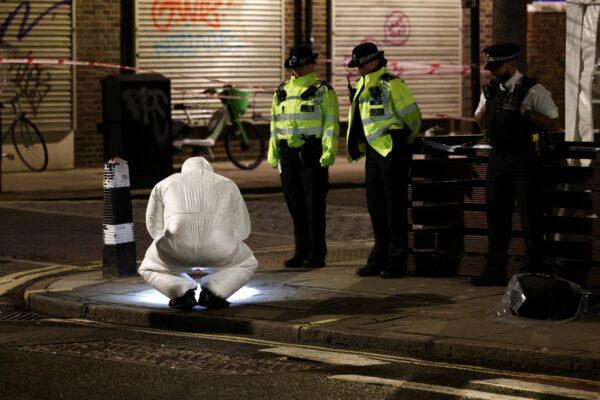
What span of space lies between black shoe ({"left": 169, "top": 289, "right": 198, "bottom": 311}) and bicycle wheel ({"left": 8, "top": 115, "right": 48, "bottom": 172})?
1242 centimetres

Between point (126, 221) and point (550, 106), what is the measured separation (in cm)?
355

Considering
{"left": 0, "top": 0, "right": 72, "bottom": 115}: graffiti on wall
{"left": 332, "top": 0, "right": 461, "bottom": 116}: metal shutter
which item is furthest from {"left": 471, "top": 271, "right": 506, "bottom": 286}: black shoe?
{"left": 332, "top": 0, "right": 461, "bottom": 116}: metal shutter

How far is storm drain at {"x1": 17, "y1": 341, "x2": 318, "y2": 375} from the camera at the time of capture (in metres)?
8.57

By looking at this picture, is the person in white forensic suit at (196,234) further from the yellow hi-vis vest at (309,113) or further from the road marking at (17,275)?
the road marking at (17,275)

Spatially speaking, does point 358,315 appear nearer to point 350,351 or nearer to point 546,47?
point 350,351

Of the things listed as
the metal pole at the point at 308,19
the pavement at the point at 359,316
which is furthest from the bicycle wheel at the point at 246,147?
the pavement at the point at 359,316

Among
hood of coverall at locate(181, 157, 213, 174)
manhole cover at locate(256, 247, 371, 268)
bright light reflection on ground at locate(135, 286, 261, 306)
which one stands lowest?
bright light reflection on ground at locate(135, 286, 261, 306)

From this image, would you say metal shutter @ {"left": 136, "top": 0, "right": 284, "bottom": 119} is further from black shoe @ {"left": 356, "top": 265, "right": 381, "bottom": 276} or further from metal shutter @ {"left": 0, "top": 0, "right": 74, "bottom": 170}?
black shoe @ {"left": 356, "top": 265, "right": 381, "bottom": 276}

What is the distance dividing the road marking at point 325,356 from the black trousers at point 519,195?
2.45m

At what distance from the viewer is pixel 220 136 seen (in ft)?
82.1

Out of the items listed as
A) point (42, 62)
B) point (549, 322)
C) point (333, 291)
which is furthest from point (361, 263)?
point (42, 62)

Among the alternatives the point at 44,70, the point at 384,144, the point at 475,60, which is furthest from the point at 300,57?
the point at 44,70

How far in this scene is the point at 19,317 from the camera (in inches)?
422

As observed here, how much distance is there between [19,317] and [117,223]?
63.2 inches
